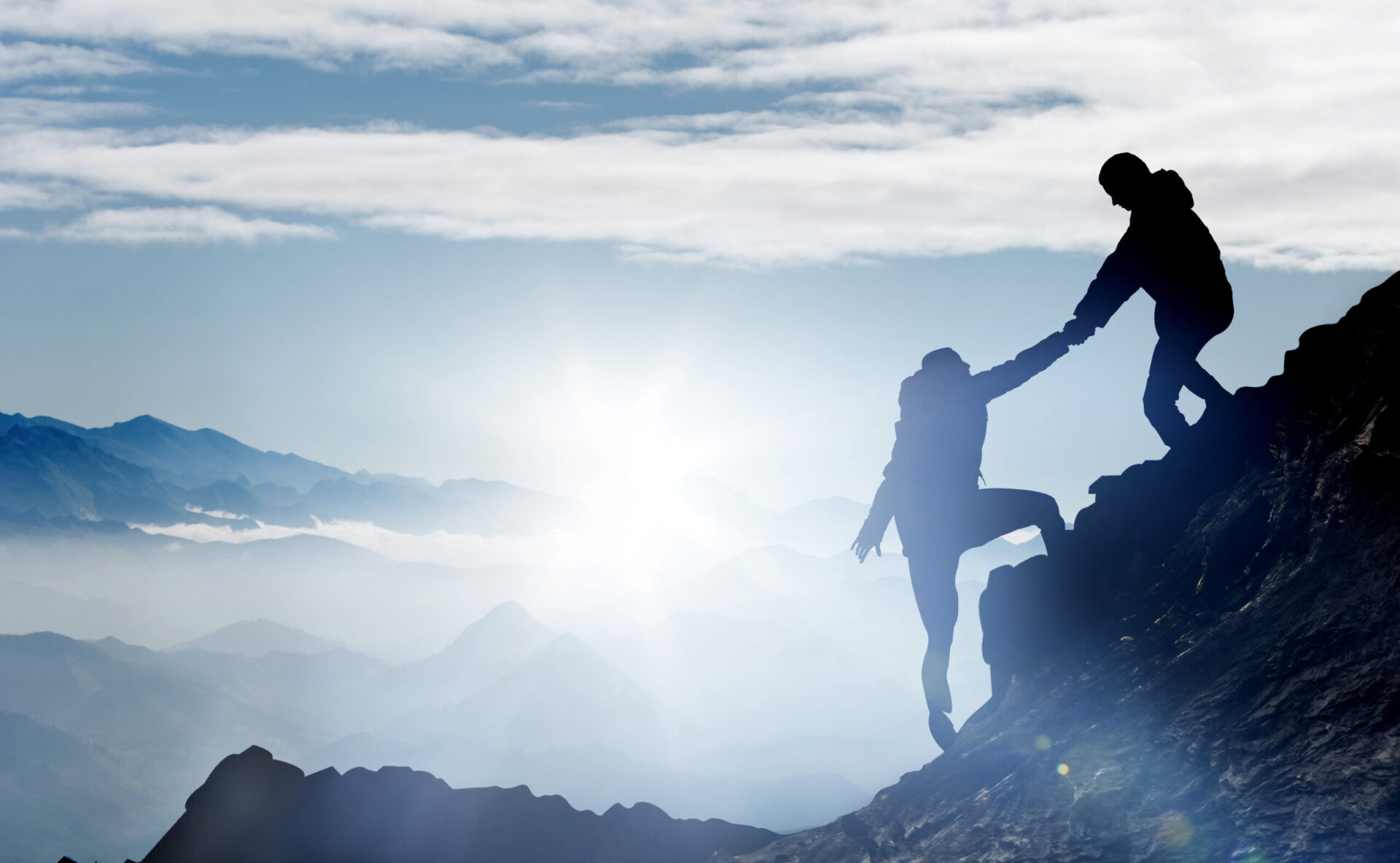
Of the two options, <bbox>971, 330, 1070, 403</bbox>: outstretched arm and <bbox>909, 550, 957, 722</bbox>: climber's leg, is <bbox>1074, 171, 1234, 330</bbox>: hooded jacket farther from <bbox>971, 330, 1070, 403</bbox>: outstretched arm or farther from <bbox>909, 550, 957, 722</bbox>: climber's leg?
<bbox>909, 550, 957, 722</bbox>: climber's leg

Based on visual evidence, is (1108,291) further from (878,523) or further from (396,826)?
(396,826)

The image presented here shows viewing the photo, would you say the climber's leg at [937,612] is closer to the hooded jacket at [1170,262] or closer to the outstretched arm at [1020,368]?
the outstretched arm at [1020,368]

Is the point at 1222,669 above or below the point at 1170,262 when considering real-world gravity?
below

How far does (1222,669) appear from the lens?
1284 centimetres

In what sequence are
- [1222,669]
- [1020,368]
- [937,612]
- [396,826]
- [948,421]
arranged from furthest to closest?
[396,826] < [937,612] < [948,421] < [1020,368] < [1222,669]

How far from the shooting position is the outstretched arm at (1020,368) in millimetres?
17406

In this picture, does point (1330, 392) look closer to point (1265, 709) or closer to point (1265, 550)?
point (1265, 550)

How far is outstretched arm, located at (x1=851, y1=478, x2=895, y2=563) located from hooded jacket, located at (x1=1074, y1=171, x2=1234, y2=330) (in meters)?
5.72

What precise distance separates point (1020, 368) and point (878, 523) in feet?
14.0

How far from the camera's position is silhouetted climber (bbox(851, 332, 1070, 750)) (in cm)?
1828

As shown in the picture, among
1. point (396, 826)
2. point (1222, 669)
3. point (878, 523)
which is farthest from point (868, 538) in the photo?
point (396, 826)

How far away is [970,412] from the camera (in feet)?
60.4

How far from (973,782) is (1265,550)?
18.8ft

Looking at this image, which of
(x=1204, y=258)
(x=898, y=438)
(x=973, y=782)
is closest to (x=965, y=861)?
(x=973, y=782)
